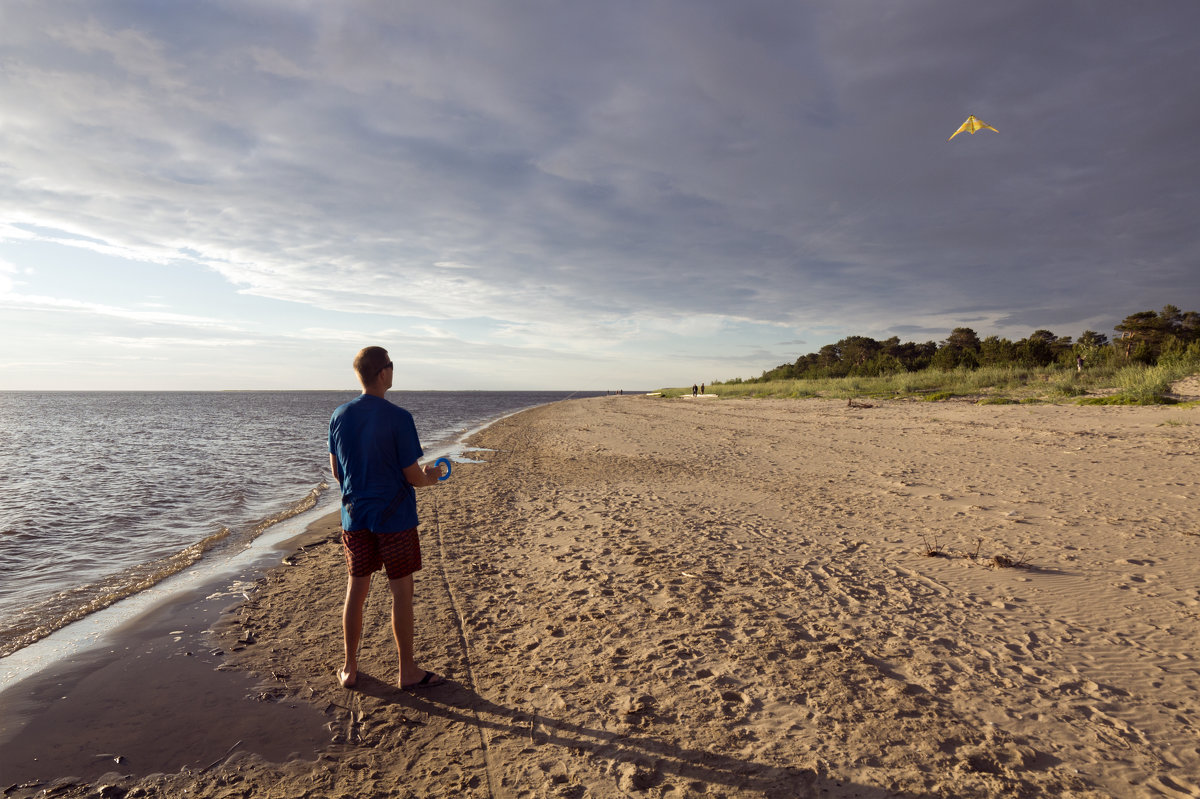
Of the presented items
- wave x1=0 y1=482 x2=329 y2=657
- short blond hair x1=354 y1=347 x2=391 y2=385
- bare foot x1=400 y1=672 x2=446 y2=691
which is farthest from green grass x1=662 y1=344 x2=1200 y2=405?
wave x1=0 y1=482 x2=329 y2=657

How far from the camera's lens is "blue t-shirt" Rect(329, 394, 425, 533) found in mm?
3867

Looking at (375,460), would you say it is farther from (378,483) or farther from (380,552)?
(380,552)

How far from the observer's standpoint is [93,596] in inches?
269

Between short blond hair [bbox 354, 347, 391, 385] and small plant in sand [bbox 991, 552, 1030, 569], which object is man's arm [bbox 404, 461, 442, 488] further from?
small plant in sand [bbox 991, 552, 1030, 569]

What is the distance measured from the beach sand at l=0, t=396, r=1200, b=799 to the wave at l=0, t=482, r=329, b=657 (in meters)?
1.66

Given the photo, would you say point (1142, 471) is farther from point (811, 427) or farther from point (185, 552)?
point (185, 552)

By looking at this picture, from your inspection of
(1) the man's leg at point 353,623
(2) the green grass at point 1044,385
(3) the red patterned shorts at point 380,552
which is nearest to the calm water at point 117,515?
(1) the man's leg at point 353,623

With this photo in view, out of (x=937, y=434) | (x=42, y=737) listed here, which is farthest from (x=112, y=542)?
(x=937, y=434)

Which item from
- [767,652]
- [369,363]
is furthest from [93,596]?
[767,652]

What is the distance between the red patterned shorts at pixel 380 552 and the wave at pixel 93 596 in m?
4.12

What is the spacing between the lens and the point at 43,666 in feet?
16.1

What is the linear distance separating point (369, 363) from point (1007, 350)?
2025 inches

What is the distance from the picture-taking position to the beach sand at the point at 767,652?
3.15 metres

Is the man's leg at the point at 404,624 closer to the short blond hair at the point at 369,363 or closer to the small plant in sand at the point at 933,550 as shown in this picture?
the short blond hair at the point at 369,363
